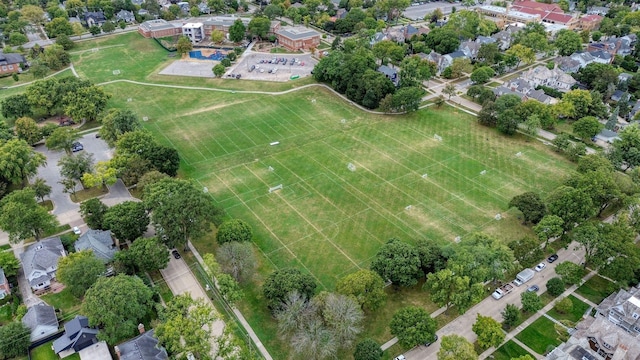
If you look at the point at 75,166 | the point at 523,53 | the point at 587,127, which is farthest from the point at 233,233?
the point at 523,53

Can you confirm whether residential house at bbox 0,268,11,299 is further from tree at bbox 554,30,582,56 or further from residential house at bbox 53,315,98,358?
tree at bbox 554,30,582,56

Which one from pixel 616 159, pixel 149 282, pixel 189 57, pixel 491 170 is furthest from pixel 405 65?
pixel 149 282

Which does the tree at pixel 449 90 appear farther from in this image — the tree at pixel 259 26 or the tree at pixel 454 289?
the tree at pixel 259 26

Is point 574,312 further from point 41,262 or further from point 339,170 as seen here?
point 41,262

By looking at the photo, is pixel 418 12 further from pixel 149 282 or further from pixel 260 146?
pixel 149 282

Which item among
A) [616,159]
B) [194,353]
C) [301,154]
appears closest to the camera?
[194,353]

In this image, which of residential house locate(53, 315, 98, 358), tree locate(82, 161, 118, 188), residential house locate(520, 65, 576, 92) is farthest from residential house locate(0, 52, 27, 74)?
residential house locate(520, 65, 576, 92)
